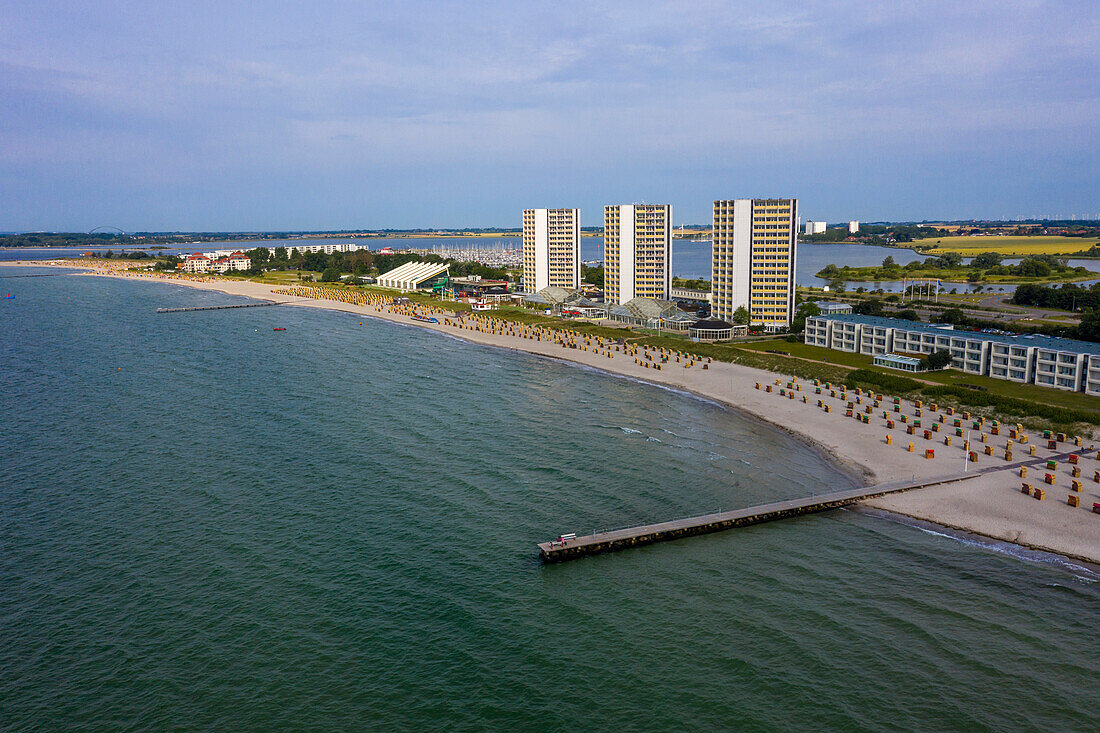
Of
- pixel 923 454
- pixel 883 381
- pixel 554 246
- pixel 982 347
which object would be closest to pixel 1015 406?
pixel 883 381

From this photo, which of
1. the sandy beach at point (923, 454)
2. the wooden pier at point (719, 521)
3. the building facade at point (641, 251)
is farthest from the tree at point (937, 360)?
the building facade at point (641, 251)

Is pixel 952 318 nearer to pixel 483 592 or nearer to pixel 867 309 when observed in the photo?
pixel 867 309

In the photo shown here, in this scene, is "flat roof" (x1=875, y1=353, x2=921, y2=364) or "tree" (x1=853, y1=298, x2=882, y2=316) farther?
"tree" (x1=853, y1=298, x2=882, y2=316)

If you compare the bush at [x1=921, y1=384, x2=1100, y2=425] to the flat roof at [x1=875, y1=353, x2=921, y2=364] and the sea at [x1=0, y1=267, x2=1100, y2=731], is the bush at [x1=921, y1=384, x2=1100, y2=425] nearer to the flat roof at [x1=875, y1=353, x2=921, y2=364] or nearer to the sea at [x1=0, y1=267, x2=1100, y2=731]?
the flat roof at [x1=875, y1=353, x2=921, y2=364]

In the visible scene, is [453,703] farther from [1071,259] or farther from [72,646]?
[1071,259]

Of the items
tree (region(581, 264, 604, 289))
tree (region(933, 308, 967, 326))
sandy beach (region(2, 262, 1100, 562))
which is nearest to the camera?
sandy beach (region(2, 262, 1100, 562))

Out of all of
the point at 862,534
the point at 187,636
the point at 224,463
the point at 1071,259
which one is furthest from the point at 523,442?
the point at 1071,259

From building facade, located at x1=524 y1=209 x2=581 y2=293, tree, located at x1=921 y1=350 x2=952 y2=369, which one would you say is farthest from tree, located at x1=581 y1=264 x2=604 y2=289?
tree, located at x1=921 y1=350 x2=952 y2=369
